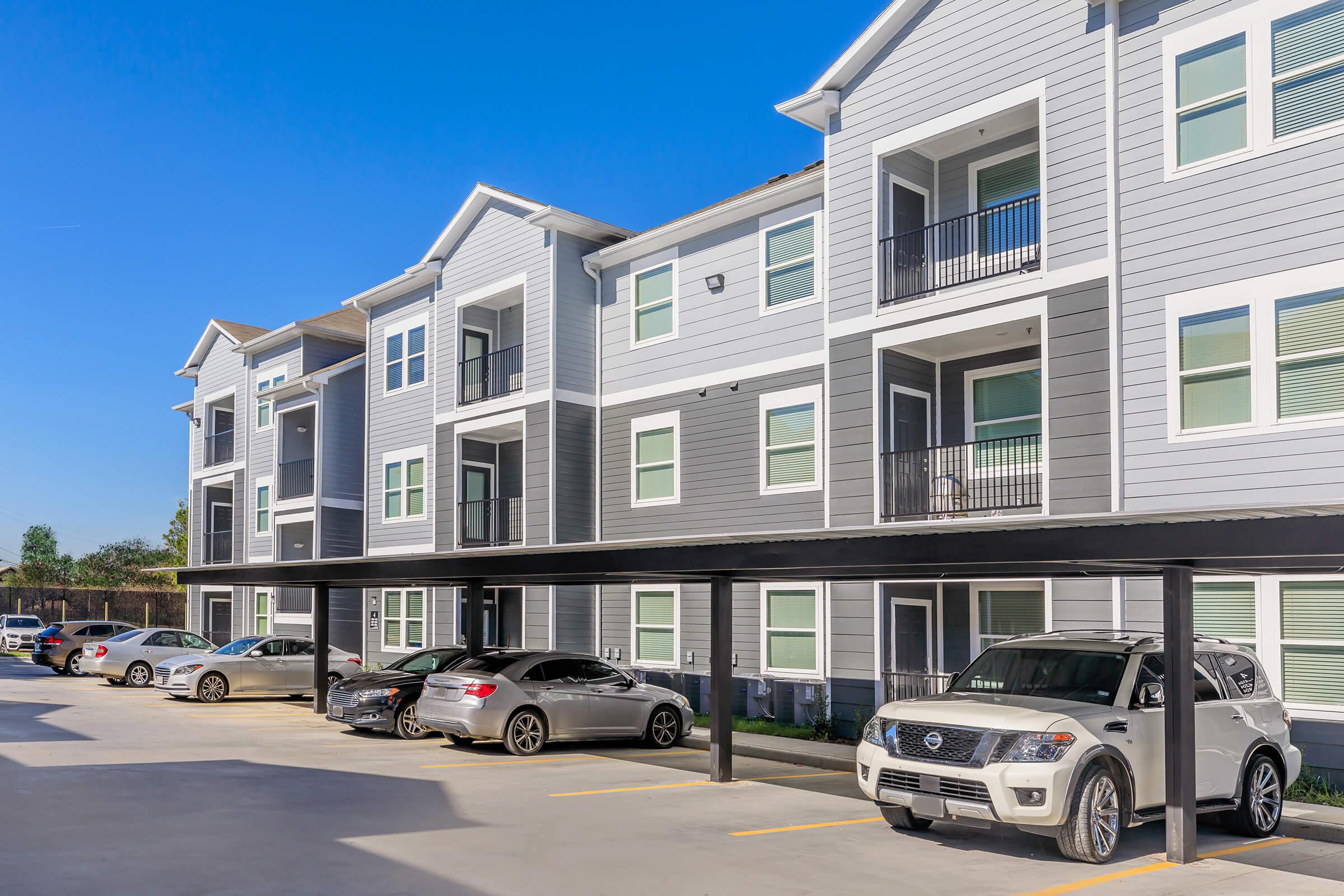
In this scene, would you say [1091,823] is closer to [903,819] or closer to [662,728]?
[903,819]

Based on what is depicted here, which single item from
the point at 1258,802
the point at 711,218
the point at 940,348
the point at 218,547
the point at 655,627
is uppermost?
the point at 711,218

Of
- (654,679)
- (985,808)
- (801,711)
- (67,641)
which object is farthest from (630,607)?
(67,641)

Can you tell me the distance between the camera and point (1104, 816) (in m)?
9.42

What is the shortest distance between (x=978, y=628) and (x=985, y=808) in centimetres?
853

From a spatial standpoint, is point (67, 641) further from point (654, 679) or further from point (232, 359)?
point (654, 679)

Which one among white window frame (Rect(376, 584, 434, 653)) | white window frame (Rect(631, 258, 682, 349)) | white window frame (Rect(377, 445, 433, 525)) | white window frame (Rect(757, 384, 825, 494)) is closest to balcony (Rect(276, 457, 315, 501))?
white window frame (Rect(377, 445, 433, 525))

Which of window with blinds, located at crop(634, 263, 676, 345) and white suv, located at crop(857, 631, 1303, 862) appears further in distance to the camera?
window with blinds, located at crop(634, 263, 676, 345)

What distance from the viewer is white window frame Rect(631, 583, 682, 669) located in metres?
21.7

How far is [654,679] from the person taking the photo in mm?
22141

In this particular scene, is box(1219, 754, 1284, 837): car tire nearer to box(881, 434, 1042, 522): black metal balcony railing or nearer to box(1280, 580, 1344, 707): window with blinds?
Answer: box(1280, 580, 1344, 707): window with blinds

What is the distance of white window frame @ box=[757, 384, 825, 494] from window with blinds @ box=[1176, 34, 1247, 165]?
703 centimetres

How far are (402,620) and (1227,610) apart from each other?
19820 millimetres

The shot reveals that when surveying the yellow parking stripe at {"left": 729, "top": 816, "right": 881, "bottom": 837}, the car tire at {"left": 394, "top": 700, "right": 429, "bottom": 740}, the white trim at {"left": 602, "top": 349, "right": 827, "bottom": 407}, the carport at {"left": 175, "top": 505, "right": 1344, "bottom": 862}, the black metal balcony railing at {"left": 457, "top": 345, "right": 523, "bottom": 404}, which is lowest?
the car tire at {"left": 394, "top": 700, "right": 429, "bottom": 740}

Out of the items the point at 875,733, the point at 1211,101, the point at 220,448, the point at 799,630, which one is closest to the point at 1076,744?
the point at 875,733
